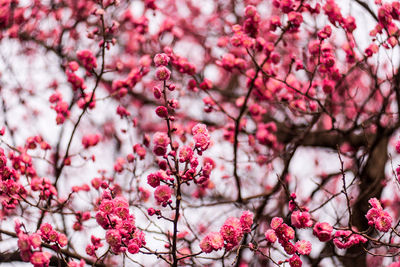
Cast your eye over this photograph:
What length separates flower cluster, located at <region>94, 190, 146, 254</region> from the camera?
2.64 metres

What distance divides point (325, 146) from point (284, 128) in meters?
0.76

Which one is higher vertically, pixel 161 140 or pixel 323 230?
pixel 161 140

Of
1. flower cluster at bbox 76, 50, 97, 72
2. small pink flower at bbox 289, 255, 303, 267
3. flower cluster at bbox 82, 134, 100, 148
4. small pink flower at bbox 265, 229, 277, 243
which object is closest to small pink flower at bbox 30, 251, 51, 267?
small pink flower at bbox 265, 229, 277, 243

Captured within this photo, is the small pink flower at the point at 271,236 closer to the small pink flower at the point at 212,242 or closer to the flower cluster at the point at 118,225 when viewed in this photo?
the small pink flower at the point at 212,242

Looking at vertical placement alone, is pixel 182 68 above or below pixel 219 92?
below

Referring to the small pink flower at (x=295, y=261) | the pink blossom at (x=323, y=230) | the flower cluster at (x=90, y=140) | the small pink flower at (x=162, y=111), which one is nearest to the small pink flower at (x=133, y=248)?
the small pink flower at (x=162, y=111)

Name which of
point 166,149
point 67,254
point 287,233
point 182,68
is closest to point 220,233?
point 287,233

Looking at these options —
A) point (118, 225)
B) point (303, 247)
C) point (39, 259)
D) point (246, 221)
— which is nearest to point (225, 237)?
point (246, 221)

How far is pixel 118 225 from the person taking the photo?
2695mm

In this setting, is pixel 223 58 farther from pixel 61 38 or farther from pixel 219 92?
pixel 219 92

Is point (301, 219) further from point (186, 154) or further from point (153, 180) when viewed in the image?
point (153, 180)

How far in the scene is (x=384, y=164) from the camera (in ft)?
20.4

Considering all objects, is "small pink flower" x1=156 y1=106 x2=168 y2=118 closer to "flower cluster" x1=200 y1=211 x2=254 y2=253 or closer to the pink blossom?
"flower cluster" x1=200 y1=211 x2=254 y2=253

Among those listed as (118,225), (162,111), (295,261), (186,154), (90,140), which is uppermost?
(90,140)
